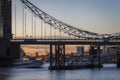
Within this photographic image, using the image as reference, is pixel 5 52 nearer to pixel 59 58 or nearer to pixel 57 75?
pixel 59 58

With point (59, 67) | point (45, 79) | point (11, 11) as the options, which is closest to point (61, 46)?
point (59, 67)

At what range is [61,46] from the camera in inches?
6412

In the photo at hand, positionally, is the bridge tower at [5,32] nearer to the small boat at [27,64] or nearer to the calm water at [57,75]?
the small boat at [27,64]

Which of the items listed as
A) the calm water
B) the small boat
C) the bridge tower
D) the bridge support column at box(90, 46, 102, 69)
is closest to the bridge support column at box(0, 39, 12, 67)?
the bridge tower

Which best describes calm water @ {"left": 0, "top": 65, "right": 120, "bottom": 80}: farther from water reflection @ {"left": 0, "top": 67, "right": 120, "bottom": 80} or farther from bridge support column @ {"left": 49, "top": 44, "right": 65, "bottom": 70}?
bridge support column @ {"left": 49, "top": 44, "right": 65, "bottom": 70}

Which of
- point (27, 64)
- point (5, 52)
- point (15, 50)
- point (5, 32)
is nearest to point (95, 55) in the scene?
point (27, 64)

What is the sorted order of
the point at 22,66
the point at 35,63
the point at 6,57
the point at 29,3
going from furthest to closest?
the point at 35,63 → the point at 22,66 → the point at 29,3 → the point at 6,57

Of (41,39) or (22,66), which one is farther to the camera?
(22,66)

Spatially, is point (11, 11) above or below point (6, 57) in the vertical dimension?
above

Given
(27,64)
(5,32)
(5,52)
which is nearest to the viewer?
(5,52)

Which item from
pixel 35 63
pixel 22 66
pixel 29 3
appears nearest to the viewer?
pixel 29 3

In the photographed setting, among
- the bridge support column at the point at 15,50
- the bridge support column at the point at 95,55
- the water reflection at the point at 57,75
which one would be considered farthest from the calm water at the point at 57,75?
the bridge support column at the point at 95,55

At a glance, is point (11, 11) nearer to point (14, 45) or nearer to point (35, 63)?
point (14, 45)

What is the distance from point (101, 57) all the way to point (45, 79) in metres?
98.0
